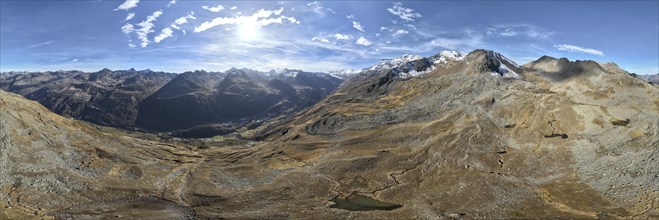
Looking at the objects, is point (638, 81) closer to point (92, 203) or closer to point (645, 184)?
point (645, 184)

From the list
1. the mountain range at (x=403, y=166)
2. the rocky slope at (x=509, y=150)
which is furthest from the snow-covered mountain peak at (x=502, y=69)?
the mountain range at (x=403, y=166)

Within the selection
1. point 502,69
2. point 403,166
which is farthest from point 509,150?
point 502,69

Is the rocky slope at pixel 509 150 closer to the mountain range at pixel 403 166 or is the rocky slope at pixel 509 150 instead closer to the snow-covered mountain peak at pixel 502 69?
the mountain range at pixel 403 166

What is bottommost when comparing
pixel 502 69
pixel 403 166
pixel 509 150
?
pixel 403 166

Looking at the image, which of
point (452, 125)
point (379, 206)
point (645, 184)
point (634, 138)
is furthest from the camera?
point (452, 125)

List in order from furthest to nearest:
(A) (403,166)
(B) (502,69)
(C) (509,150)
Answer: (B) (502,69)
(A) (403,166)
(C) (509,150)

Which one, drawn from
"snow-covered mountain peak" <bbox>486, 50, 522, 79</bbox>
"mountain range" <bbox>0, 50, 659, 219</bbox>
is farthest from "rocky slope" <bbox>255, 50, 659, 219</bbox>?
"snow-covered mountain peak" <bbox>486, 50, 522, 79</bbox>

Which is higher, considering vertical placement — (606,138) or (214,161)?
(606,138)

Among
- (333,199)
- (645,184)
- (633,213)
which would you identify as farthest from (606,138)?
(333,199)

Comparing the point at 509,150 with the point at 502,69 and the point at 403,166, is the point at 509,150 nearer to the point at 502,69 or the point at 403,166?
the point at 403,166
